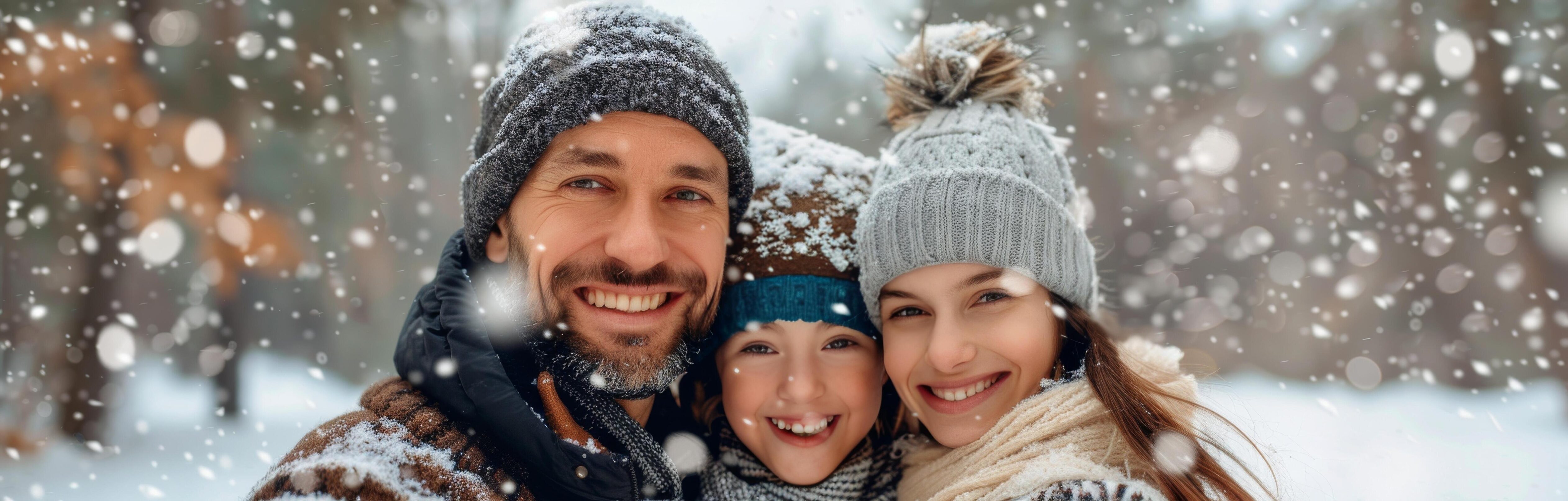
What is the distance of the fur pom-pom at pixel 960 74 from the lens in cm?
296

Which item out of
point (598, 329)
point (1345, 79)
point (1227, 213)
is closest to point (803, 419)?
point (598, 329)

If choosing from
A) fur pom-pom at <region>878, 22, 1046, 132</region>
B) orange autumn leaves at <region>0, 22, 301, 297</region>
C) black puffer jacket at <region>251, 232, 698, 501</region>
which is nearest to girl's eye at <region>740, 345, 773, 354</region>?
black puffer jacket at <region>251, 232, 698, 501</region>

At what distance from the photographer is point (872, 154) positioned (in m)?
15.1

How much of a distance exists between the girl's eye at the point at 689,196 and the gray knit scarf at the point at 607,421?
2.04 ft

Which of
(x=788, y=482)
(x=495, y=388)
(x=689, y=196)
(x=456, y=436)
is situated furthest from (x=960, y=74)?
(x=456, y=436)

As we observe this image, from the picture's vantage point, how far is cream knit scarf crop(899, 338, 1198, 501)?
2129mm

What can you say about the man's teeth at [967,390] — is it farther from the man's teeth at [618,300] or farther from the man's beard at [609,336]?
the man's teeth at [618,300]

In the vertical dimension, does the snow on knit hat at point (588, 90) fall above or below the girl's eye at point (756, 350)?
above

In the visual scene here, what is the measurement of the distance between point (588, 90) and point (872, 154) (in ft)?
42.0

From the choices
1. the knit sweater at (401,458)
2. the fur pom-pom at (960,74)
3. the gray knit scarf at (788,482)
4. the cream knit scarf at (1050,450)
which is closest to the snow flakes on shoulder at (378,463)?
the knit sweater at (401,458)

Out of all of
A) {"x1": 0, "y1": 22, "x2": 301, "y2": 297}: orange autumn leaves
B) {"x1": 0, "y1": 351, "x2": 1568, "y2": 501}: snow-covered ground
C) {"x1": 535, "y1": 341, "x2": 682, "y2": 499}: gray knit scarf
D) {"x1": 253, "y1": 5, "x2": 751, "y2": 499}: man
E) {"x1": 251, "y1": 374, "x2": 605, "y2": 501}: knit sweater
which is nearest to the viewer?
{"x1": 251, "y1": 374, "x2": 605, "y2": 501}: knit sweater

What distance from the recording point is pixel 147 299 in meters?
10.4

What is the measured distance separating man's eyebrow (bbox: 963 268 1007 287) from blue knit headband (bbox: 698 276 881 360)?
423 millimetres

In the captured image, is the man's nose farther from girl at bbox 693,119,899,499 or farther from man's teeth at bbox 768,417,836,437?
man's teeth at bbox 768,417,836,437
